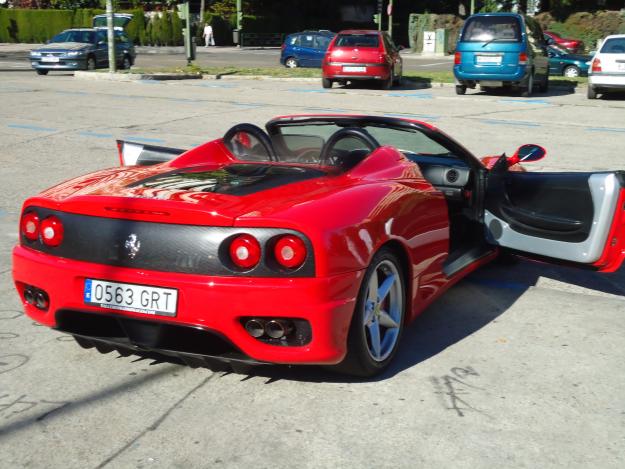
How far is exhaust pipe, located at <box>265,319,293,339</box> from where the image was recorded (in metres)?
3.62

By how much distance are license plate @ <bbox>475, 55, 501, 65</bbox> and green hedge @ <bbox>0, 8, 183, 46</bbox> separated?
38294 mm

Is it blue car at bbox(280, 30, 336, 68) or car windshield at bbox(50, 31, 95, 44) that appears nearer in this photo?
car windshield at bbox(50, 31, 95, 44)

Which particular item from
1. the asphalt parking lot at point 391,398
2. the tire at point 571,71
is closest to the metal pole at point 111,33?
the tire at point 571,71

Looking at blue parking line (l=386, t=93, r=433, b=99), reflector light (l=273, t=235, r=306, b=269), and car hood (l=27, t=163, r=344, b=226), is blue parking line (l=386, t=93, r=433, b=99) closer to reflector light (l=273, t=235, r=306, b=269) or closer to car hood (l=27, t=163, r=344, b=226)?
car hood (l=27, t=163, r=344, b=226)

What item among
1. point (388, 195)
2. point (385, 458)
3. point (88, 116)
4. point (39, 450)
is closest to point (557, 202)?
point (388, 195)

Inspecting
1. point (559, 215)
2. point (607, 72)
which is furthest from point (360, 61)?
point (559, 215)

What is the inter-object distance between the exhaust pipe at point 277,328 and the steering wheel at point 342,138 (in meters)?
1.38

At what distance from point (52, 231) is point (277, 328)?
1.15 m

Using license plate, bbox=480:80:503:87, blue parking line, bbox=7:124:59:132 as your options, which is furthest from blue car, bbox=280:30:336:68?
blue parking line, bbox=7:124:59:132

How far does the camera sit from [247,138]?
509 centimetres

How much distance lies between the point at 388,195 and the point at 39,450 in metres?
1.94

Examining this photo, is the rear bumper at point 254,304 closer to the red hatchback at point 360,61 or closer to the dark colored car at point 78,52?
the red hatchback at point 360,61

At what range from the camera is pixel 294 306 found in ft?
11.7

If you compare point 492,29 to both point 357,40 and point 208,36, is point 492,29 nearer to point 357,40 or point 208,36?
point 357,40
